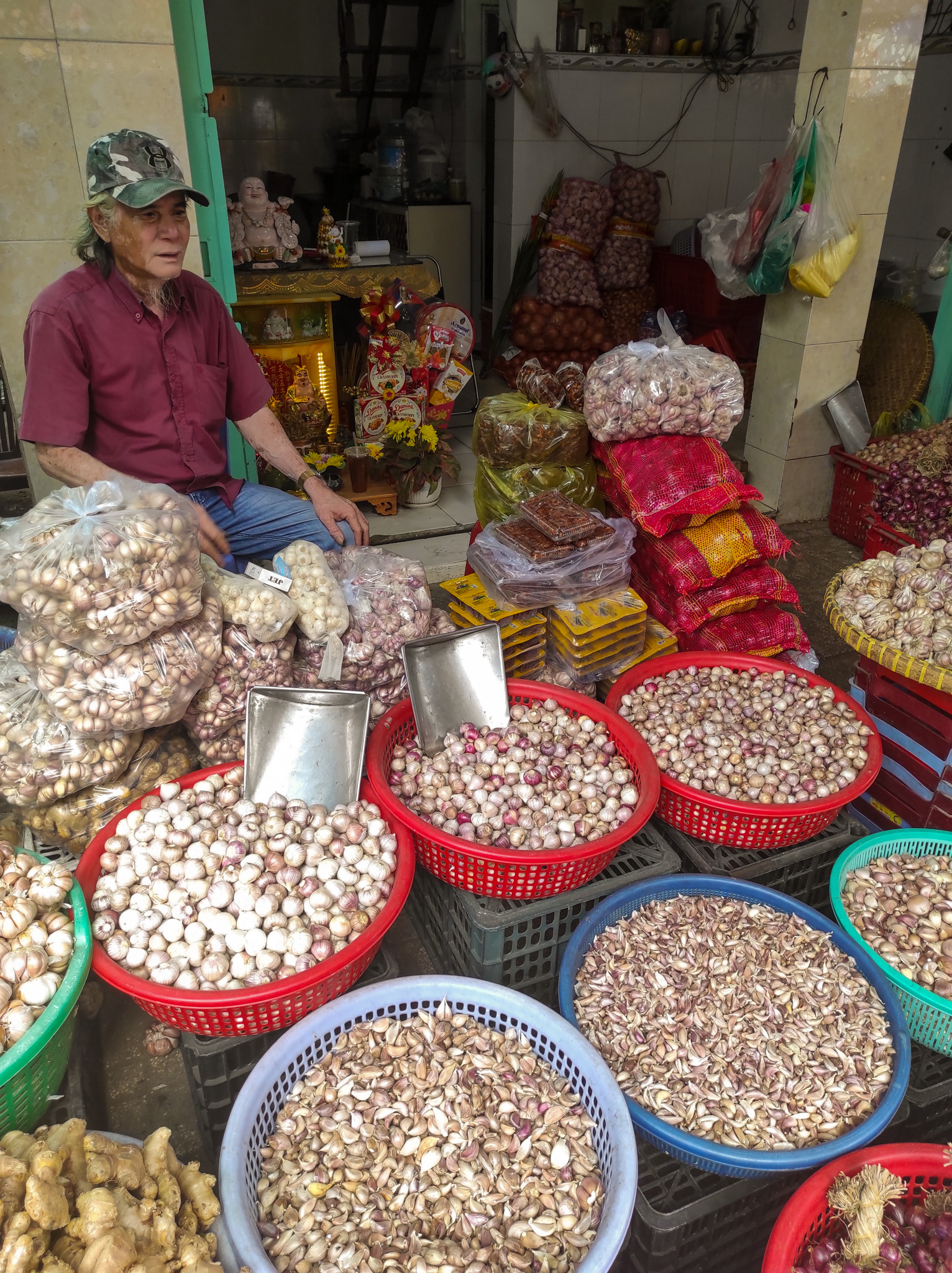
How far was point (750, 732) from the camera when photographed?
7.53 feet

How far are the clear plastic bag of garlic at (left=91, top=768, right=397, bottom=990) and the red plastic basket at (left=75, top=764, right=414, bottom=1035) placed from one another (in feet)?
0.10

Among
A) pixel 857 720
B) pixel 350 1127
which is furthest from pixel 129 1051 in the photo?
pixel 857 720

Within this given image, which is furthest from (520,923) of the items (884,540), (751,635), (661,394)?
(884,540)

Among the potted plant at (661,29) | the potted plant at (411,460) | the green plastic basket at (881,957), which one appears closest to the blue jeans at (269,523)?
the green plastic basket at (881,957)

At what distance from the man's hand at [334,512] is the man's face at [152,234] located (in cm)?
71

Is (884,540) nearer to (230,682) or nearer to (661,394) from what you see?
(661,394)

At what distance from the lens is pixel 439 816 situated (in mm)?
1929

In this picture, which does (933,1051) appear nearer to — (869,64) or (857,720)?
(857,720)

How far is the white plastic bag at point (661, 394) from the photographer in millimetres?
2916

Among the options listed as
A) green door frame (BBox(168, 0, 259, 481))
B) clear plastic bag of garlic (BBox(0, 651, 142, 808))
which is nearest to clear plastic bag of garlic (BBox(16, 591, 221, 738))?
clear plastic bag of garlic (BBox(0, 651, 142, 808))

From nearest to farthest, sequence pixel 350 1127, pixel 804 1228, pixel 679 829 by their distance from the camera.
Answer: pixel 804 1228 → pixel 350 1127 → pixel 679 829

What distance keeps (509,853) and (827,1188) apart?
2.45ft

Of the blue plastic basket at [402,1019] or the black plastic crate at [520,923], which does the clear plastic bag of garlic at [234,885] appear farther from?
the black plastic crate at [520,923]

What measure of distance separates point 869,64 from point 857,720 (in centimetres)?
316
